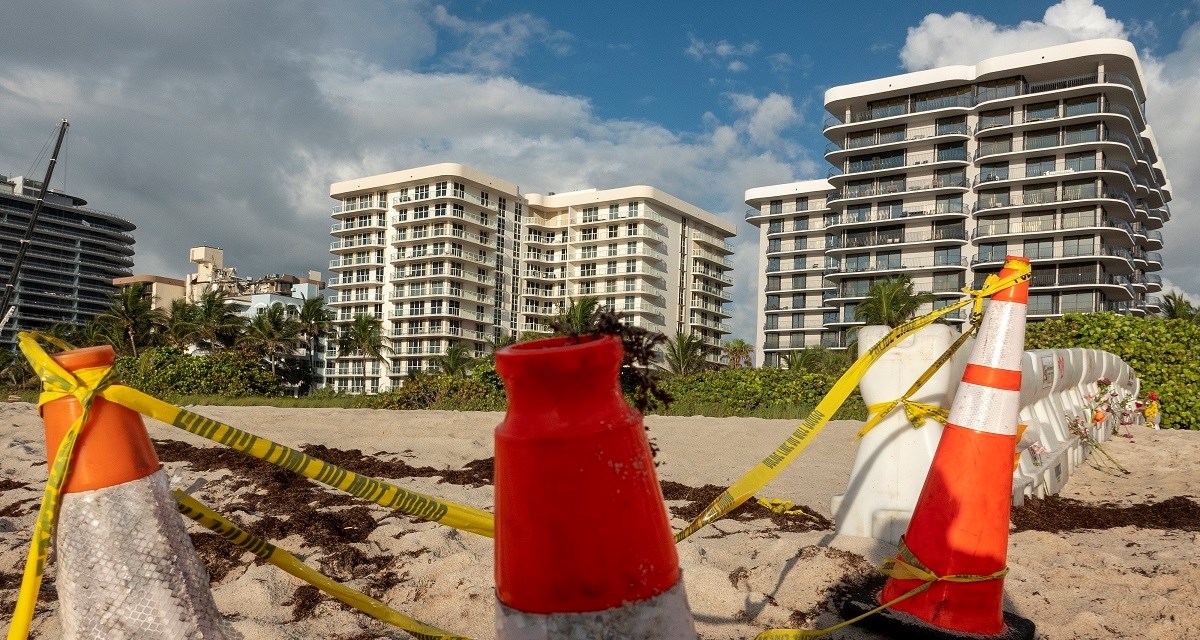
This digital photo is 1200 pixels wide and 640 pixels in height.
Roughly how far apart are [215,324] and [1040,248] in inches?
2385

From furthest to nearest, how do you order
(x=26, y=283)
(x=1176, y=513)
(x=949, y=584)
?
(x=26, y=283) < (x=1176, y=513) < (x=949, y=584)

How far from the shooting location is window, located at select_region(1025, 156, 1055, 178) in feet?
188

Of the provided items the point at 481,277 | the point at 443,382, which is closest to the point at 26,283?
the point at 481,277

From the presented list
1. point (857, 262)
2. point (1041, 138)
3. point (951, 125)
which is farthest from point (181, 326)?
point (1041, 138)

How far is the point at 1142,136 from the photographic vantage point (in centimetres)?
6191

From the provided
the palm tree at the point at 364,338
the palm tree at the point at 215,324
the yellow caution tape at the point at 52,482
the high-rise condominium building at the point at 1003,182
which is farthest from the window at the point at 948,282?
the yellow caution tape at the point at 52,482

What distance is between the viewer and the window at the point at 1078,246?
55094 mm

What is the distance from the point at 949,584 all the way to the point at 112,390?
108 inches

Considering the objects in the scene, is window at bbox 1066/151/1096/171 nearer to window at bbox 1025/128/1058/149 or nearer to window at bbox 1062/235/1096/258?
window at bbox 1025/128/1058/149

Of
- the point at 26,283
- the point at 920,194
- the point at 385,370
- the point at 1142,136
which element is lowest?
the point at 385,370

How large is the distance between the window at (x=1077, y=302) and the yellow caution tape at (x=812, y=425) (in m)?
60.0

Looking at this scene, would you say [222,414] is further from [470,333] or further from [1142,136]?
[1142,136]

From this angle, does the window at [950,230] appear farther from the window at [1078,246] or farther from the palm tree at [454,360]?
the palm tree at [454,360]

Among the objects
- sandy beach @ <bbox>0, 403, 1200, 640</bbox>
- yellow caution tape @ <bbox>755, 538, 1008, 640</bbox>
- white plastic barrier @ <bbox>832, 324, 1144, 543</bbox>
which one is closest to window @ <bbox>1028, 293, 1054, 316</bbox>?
sandy beach @ <bbox>0, 403, 1200, 640</bbox>
